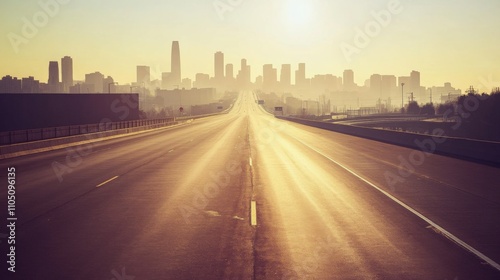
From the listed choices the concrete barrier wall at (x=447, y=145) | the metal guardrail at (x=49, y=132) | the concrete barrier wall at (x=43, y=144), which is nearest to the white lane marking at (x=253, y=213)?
the concrete barrier wall at (x=447, y=145)

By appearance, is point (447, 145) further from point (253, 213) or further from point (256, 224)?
point (256, 224)

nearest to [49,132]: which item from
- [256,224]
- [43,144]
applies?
[43,144]

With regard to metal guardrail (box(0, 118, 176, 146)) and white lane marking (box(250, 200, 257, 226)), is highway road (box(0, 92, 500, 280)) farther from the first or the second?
metal guardrail (box(0, 118, 176, 146))

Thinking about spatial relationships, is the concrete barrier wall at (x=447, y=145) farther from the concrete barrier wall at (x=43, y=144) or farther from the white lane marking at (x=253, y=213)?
the concrete barrier wall at (x=43, y=144)

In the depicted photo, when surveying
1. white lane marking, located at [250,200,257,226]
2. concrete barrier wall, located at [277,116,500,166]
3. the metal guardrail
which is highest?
the metal guardrail

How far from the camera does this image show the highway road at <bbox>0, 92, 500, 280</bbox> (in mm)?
7645

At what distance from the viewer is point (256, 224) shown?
10711mm

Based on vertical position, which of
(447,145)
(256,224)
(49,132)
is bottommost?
(256,224)

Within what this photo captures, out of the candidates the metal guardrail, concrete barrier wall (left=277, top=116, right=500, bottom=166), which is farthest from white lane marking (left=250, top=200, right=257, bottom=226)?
the metal guardrail

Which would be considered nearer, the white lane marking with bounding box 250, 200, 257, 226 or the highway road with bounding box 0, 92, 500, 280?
the highway road with bounding box 0, 92, 500, 280

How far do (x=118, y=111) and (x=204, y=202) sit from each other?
57761 millimetres

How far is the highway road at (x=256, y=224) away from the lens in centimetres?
764

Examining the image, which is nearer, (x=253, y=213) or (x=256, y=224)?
(x=256, y=224)

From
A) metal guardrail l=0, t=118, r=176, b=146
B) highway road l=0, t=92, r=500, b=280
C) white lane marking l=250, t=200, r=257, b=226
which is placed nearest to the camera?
highway road l=0, t=92, r=500, b=280
